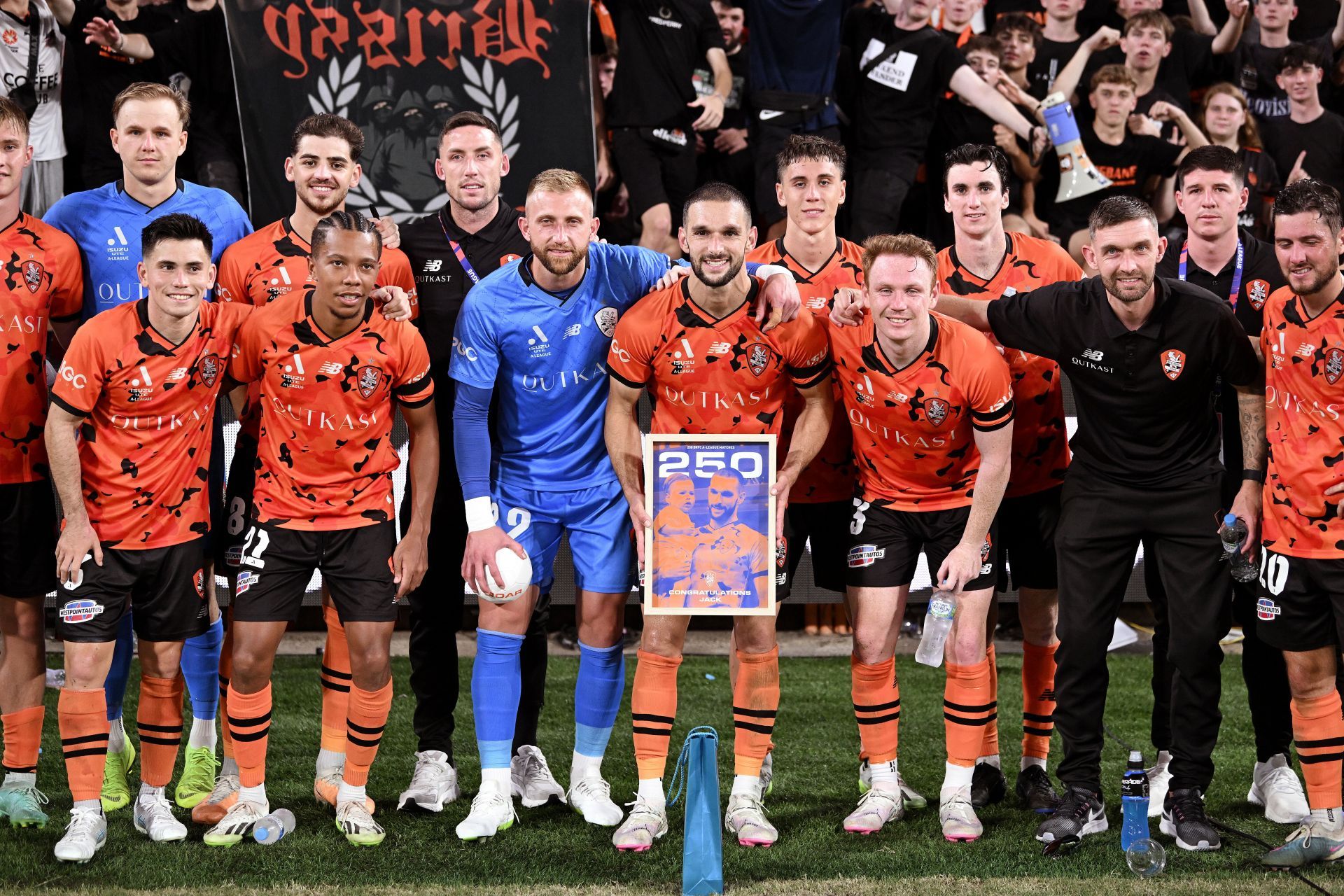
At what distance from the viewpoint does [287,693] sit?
734cm

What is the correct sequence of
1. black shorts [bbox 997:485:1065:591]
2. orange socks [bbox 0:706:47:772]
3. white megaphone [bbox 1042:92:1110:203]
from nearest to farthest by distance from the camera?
orange socks [bbox 0:706:47:772] < black shorts [bbox 997:485:1065:591] < white megaphone [bbox 1042:92:1110:203]

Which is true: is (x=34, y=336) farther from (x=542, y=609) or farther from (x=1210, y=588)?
(x=1210, y=588)

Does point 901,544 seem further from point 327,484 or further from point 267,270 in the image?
point 267,270

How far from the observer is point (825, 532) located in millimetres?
5703

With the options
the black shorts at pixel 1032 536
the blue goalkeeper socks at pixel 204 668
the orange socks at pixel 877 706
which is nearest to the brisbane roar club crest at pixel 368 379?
the blue goalkeeper socks at pixel 204 668

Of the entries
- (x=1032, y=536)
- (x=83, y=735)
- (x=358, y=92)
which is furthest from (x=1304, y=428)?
(x=358, y=92)

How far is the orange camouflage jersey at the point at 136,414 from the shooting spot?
493 cm

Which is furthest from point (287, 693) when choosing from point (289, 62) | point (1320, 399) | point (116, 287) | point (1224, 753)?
point (1320, 399)

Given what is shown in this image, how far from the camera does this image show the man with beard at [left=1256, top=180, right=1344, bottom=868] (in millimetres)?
4734

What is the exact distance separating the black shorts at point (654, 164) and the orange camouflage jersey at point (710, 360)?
131 inches

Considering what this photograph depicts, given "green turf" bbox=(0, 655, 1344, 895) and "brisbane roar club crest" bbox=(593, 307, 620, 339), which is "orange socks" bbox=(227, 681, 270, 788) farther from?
"brisbane roar club crest" bbox=(593, 307, 620, 339)

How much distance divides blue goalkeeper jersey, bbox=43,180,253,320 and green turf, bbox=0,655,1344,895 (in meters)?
2.03

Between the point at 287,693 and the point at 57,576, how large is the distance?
2.33 m

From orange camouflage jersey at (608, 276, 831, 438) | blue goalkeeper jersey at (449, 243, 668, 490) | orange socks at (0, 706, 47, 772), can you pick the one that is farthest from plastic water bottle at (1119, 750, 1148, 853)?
orange socks at (0, 706, 47, 772)
